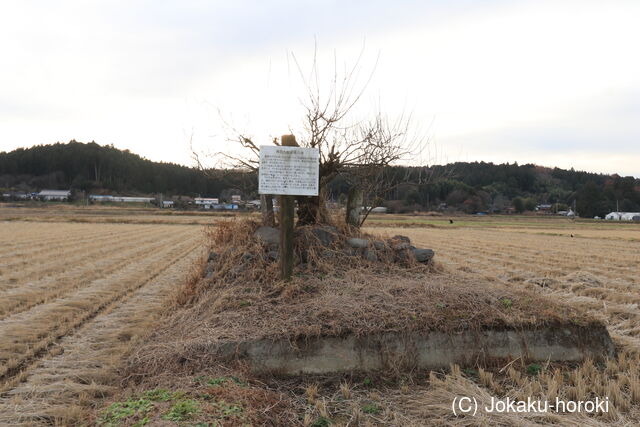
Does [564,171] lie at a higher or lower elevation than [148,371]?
higher

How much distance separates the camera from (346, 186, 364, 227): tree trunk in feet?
28.3

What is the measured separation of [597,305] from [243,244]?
23.8 feet

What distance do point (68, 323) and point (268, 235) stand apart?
382 centimetres

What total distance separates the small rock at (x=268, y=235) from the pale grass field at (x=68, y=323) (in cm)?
247

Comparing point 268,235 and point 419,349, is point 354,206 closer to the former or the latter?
point 268,235

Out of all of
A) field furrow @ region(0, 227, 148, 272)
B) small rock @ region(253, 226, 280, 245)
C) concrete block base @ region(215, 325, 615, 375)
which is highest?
small rock @ region(253, 226, 280, 245)

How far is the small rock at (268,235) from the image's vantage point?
7323 mm

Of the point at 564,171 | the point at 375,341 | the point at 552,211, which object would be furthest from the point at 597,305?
the point at 564,171

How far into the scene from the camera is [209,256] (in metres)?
7.79

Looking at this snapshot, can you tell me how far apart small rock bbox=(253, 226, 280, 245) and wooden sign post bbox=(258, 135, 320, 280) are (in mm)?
1136

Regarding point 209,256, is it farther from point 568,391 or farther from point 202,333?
point 568,391

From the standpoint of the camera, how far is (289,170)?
610 cm

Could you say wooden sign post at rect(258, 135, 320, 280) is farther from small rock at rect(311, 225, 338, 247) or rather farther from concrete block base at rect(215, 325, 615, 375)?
concrete block base at rect(215, 325, 615, 375)

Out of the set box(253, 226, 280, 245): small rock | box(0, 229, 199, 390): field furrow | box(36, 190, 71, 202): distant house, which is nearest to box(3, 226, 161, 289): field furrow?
box(0, 229, 199, 390): field furrow
